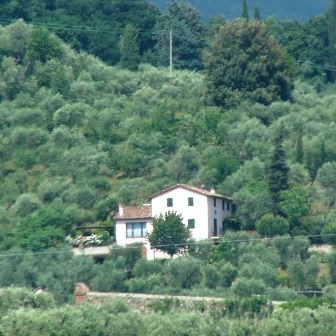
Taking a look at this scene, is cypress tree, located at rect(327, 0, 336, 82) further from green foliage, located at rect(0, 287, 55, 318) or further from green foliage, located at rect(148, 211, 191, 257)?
green foliage, located at rect(0, 287, 55, 318)

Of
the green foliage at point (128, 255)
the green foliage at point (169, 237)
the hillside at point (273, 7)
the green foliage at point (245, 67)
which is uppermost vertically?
the hillside at point (273, 7)

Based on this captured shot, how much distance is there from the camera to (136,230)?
202 ft

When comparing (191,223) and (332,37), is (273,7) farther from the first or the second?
(191,223)

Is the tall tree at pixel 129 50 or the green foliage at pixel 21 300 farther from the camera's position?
the tall tree at pixel 129 50

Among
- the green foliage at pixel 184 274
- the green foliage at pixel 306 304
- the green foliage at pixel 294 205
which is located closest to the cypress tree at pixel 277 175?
the green foliage at pixel 294 205

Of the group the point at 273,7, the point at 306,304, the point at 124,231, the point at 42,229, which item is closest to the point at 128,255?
the point at 124,231

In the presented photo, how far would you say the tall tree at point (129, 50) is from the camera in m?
82.2

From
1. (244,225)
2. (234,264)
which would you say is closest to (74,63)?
(244,225)

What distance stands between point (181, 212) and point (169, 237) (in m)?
2.72

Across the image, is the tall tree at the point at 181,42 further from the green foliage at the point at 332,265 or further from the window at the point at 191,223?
the green foliage at the point at 332,265

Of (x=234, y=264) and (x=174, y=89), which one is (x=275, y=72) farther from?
(x=234, y=264)

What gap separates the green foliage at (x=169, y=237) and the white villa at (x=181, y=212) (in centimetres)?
184

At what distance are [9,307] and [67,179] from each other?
16.4 meters

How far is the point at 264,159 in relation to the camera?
6656cm
